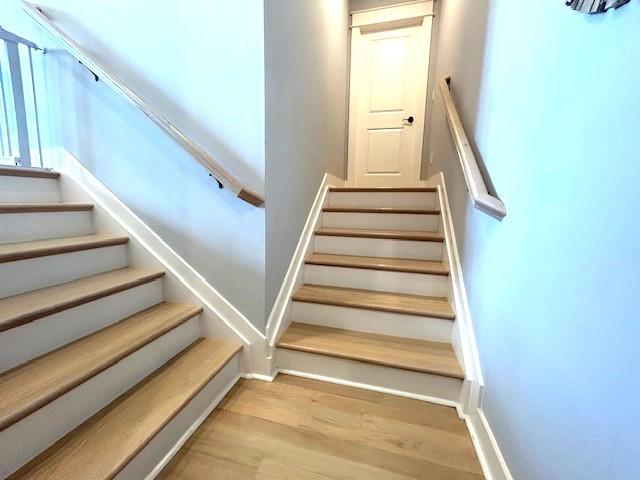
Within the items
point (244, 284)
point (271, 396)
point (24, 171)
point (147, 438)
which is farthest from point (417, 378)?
point (24, 171)

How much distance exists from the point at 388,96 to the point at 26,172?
3.16 metres

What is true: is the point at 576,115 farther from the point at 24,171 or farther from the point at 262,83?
the point at 24,171

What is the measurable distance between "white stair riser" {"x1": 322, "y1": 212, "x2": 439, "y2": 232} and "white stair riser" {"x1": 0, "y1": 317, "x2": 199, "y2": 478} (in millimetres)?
1404

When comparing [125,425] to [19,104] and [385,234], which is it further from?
[19,104]

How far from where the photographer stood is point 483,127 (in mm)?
1436

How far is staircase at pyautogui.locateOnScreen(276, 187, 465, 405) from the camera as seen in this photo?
1.49 metres

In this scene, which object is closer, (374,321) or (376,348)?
(376,348)

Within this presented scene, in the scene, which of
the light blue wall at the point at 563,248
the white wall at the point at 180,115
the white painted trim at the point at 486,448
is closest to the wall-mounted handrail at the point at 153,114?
the white wall at the point at 180,115

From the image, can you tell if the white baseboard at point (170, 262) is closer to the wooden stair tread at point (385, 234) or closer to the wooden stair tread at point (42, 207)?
the wooden stair tread at point (42, 207)

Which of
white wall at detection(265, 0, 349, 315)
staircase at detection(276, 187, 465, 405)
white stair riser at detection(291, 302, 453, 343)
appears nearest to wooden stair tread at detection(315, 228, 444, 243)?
staircase at detection(276, 187, 465, 405)

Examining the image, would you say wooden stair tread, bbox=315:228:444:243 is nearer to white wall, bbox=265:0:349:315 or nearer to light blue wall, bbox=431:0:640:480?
white wall, bbox=265:0:349:315

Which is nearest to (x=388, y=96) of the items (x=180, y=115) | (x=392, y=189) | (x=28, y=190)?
(x=392, y=189)

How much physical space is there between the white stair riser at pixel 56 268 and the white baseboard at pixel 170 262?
0.13 meters

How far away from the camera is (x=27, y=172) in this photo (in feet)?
5.26
